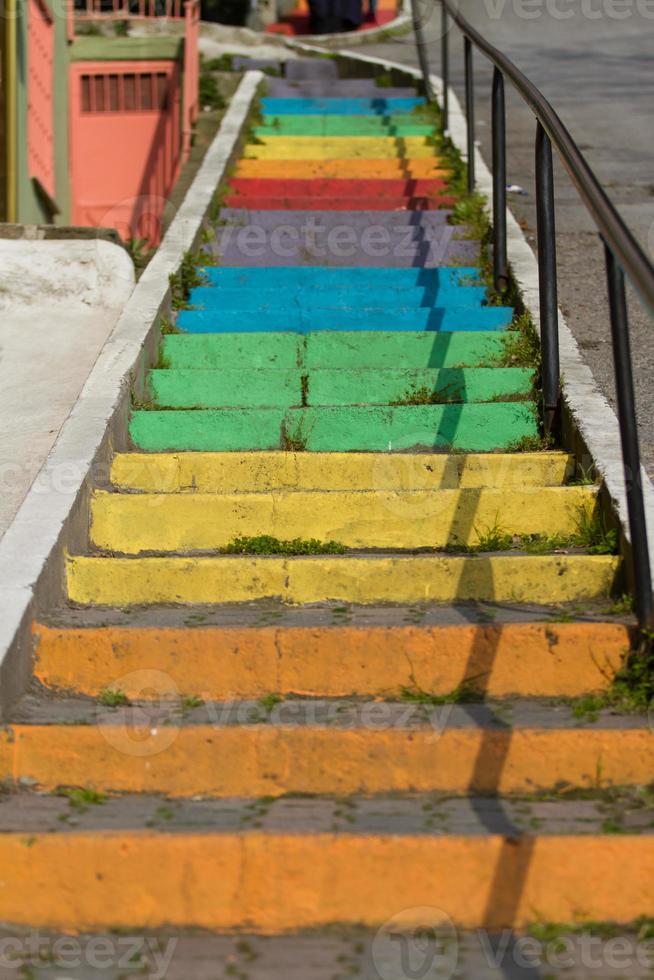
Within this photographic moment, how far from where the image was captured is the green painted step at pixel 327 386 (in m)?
5.30

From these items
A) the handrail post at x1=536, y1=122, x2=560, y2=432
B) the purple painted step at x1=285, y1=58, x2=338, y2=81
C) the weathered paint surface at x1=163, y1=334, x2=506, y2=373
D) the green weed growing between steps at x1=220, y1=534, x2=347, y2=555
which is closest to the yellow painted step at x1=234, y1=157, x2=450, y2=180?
the weathered paint surface at x1=163, y1=334, x2=506, y2=373

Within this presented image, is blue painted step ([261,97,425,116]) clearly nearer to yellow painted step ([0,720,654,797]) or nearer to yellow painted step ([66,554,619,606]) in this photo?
yellow painted step ([66,554,619,606])

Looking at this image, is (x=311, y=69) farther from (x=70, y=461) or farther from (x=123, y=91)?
(x=70, y=461)

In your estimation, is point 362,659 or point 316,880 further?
point 362,659

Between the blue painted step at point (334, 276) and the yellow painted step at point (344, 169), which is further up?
the blue painted step at point (334, 276)

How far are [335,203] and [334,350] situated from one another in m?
2.87

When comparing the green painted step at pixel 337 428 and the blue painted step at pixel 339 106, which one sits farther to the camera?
the blue painted step at pixel 339 106

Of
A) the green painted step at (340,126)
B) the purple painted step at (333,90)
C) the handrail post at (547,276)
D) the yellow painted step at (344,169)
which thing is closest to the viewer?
the handrail post at (547,276)

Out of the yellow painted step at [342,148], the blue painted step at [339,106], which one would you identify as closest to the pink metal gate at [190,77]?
the blue painted step at [339,106]

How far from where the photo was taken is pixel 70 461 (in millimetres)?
4375

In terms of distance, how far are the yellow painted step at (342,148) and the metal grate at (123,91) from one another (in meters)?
4.39

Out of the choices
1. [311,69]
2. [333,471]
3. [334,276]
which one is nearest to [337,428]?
[333,471]

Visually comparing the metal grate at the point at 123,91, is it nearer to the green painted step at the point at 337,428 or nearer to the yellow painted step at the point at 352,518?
the green painted step at the point at 337,428

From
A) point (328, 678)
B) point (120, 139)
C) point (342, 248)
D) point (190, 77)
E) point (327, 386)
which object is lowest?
point (120, 139)
